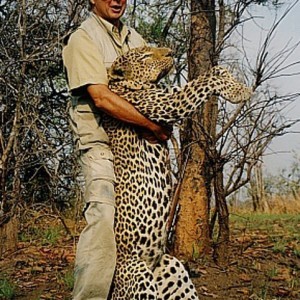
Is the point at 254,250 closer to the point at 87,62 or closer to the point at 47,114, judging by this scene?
the point at 47,114

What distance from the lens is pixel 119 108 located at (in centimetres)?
317

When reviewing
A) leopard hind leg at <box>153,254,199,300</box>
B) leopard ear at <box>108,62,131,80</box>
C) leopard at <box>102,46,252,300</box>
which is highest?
leopard ear at <box>108,62,131,80</box>

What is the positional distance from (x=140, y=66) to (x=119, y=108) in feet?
0.93

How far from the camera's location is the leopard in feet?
10.4

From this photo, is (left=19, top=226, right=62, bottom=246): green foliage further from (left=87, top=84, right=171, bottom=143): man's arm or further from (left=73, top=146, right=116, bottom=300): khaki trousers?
(left=87, top=84, right=171, bottom=143): man's arm

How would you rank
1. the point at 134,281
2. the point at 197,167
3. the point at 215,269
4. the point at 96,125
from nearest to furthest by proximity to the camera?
the point at 134,281, the point at 96,125, the point at 215,269, the point at 197,167

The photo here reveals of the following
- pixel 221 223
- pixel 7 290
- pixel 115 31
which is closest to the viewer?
pixel 115 31

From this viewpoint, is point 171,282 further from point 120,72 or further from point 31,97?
point 31,97

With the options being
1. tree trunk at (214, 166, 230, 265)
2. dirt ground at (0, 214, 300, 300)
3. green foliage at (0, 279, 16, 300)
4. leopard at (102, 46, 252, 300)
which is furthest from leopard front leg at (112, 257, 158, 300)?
tree trunk at (214, 166, 230, 265)

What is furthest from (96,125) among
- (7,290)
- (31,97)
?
(31,97)

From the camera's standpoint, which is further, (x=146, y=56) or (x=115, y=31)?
(x=115, y=31)

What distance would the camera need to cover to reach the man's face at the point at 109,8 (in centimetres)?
339

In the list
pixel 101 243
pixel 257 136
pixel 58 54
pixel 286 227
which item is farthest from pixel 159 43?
pixel 101 243

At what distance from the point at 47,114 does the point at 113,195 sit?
5151 millimetres
